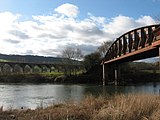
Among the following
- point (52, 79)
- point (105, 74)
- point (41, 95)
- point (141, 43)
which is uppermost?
point (141, 43)

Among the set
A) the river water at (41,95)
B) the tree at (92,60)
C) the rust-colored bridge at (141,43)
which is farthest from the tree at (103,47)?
the river water at (41,95)

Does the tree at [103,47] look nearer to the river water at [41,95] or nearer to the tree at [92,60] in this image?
the tree at [92,60]

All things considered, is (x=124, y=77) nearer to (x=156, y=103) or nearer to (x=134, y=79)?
(x=134, y=79)

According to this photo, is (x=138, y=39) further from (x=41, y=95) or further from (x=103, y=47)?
(x=103, y=47)

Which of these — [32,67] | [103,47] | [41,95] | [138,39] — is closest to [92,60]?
[103,47]

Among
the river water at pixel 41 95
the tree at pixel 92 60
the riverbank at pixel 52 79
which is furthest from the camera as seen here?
the tree at pixel 92 60

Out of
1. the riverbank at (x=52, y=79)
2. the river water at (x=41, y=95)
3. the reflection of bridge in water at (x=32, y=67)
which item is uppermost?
the reflection of bridge in water at (x=32, y=67)

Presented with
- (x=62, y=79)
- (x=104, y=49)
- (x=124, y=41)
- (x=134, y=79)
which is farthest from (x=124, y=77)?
(x=124, y=41)

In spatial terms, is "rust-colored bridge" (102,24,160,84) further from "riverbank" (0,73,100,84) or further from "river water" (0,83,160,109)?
"riverbank" (0,73,100,84)

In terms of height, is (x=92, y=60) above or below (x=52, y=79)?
above

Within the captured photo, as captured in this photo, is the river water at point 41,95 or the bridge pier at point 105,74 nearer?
the river water at point 41,95

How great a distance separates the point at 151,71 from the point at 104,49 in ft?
68.3

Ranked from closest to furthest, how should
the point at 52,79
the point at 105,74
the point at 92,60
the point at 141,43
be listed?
the point at 141,43, the point at 105,74, the point at 92,60, the point at 52,79

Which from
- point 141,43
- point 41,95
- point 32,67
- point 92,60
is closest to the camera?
point 41,95
